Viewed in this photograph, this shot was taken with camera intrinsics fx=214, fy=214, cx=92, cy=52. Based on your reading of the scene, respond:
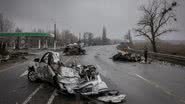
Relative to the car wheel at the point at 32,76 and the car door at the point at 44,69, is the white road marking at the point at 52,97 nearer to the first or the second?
the car door at the point at 44,69

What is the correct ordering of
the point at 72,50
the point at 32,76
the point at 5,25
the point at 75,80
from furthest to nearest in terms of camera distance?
the point at 5,25 → the point at 72,50 → the point at 32,76 → the point at 75,80

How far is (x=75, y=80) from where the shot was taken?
838 centimetres

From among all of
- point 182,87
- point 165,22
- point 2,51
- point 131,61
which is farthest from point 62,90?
point 165,22

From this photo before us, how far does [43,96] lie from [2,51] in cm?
2309

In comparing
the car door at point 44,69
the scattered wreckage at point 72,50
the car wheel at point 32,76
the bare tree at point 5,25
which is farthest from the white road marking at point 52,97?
the bare tree at point 5,25

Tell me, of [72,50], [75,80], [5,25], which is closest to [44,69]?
[75,80]

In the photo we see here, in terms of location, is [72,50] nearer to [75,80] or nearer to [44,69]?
[44,69]

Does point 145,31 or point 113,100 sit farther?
point 145,31

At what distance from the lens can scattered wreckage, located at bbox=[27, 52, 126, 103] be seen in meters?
7.79

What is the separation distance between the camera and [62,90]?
8359mm

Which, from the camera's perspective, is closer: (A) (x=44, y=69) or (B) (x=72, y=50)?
(A) (x=44, y=69)

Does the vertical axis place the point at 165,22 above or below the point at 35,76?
above

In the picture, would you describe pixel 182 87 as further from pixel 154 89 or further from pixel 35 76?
pixel 35 76

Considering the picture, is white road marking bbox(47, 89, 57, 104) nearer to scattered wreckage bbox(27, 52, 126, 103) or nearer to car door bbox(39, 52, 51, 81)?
scattered wreckage bbox(27, 52, 126, 103)
